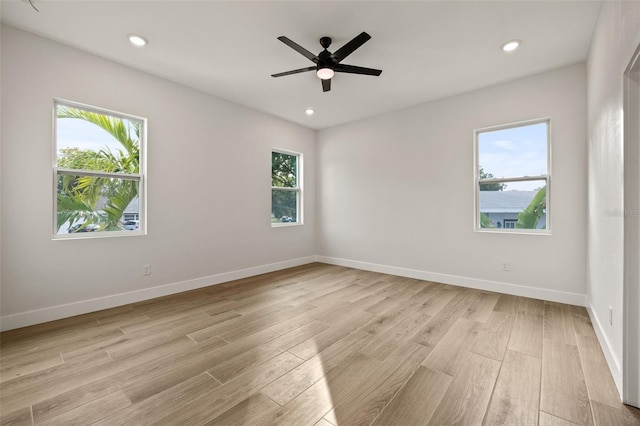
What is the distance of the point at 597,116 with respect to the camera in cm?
250

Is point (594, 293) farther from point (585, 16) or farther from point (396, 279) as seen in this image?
point (585, 16)

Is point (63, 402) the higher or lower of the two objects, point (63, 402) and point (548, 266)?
the lower

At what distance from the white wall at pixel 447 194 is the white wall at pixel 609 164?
18.1 inches

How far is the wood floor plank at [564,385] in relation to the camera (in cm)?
153

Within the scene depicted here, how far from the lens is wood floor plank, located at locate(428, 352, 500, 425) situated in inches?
58.6

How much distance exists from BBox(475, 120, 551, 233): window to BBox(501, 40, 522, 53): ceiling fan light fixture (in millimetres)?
1100

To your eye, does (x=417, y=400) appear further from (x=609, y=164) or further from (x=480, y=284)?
(x=480, y=284)

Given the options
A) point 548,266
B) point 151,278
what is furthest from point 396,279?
point 151,278

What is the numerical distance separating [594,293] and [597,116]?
5.55ft

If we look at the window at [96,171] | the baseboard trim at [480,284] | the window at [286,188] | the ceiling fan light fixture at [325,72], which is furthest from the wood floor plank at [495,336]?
the window at [96,171]

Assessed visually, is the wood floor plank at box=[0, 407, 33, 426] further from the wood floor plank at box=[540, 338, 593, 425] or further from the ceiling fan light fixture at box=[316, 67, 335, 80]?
the ceiling fan light fixture at box=[316, 67, 335, 80]

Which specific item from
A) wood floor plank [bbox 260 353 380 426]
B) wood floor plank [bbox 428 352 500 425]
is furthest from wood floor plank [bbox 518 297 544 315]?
wood floor plank [bbox 260 353 380 426]

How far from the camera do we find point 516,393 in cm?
169

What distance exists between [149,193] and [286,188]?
245 centimetres
